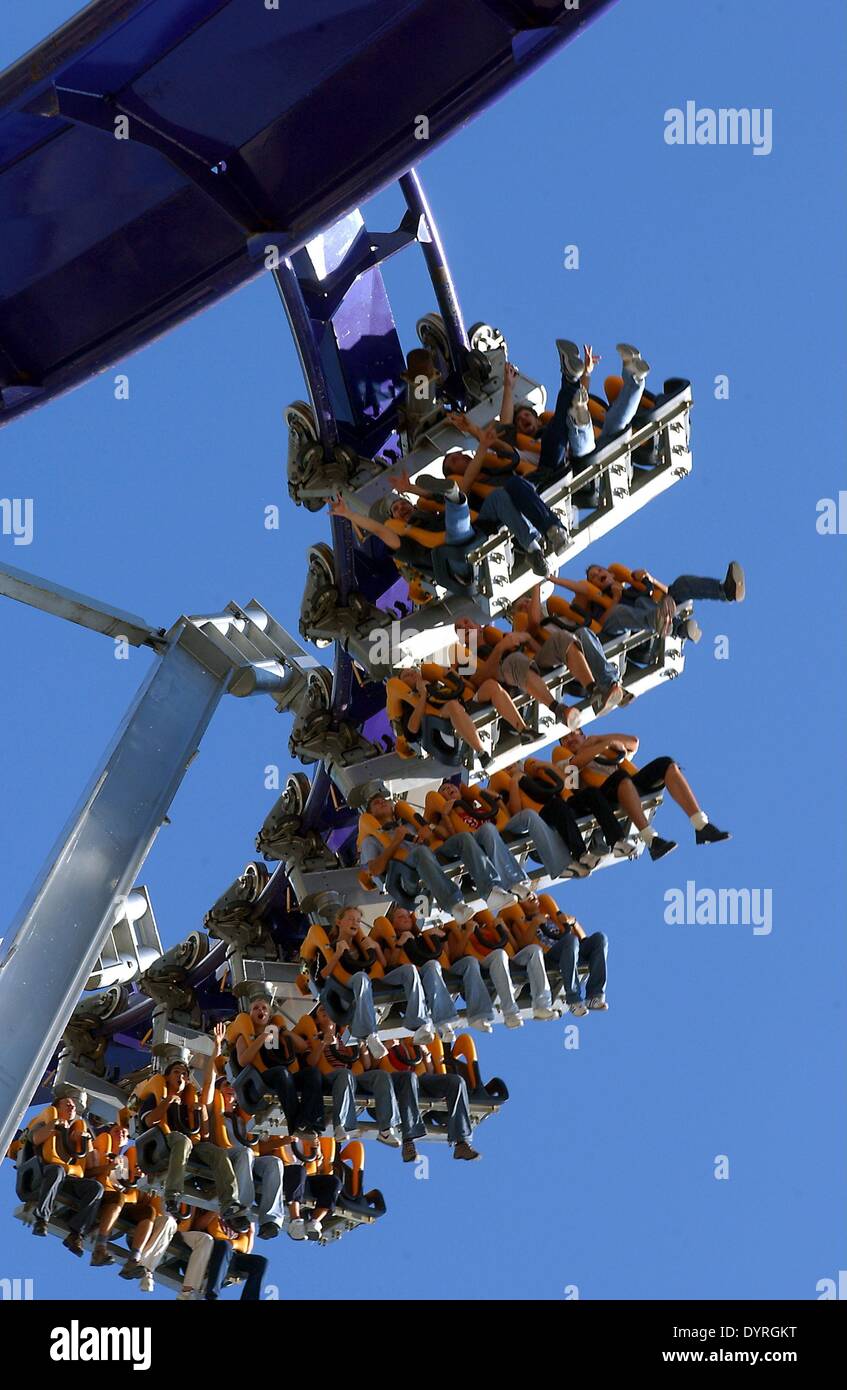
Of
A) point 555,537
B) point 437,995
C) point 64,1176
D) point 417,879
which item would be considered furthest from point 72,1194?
point 555,537

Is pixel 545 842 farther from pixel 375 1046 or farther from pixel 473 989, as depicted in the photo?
pixel 375 1046

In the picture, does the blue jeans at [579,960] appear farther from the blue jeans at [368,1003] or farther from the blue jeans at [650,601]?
the blue jeans at [650,601]

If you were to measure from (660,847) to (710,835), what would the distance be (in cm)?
61


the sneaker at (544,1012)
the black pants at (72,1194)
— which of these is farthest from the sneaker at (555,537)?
the black pants at (72,1194)

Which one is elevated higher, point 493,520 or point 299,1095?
point 493,520

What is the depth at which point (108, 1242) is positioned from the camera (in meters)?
21.9

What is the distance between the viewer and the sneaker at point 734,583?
18.8 m

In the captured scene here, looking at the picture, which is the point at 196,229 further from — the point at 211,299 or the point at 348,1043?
the point at 348,1043

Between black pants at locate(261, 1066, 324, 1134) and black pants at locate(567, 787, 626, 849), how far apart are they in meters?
2.94

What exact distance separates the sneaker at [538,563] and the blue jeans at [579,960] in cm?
345

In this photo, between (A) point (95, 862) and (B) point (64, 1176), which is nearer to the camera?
(A) point (95, 862)

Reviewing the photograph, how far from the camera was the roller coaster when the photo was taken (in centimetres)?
1733

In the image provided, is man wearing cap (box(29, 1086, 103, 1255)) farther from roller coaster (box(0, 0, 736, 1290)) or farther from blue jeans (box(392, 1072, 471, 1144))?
blue jeans (box(392, 1072, 471, 1144))

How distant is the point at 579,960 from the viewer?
20234mm
